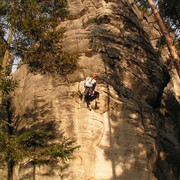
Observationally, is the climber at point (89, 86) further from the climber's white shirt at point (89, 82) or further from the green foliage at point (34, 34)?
the green foliage at point (34, 34)

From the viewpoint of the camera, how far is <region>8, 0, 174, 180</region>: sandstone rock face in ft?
50.7

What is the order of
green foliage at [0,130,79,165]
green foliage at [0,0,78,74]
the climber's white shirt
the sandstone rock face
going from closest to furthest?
green foliage at [0,130,79,165]
green foliage at [0,0,78,74]
the sandstone rock face
the climber's white shirt

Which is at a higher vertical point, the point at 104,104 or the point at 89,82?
the point at 89,82

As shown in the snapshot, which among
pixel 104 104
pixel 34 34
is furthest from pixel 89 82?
pixel 34 34

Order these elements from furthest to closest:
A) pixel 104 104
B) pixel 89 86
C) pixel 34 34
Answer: pixel 104 104
pixel 89 86
pixel 34 34

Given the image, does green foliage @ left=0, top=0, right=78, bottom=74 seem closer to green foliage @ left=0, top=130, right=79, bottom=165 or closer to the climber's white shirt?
the climber's white shirt

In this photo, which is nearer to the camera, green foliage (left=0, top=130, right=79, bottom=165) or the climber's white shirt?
green foliage (left=0, top=130, right=79, bottom=165)

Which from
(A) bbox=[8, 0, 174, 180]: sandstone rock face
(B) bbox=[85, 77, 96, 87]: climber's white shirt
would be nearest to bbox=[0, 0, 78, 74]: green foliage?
(B) bbox=[85, 77, 96, 87]: climber's white shirt

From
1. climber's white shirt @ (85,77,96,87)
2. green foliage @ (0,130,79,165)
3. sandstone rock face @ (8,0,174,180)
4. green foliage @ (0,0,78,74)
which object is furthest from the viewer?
climber's white shirt @ (85,77,96,87)

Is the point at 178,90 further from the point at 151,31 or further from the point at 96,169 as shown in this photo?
the point at 96,169

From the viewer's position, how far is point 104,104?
17.0m

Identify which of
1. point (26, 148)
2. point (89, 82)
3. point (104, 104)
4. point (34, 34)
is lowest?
point (26, 148)

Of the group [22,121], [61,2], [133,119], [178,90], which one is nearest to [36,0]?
[61,2]

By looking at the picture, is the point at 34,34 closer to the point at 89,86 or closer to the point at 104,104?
the point at 89,86
